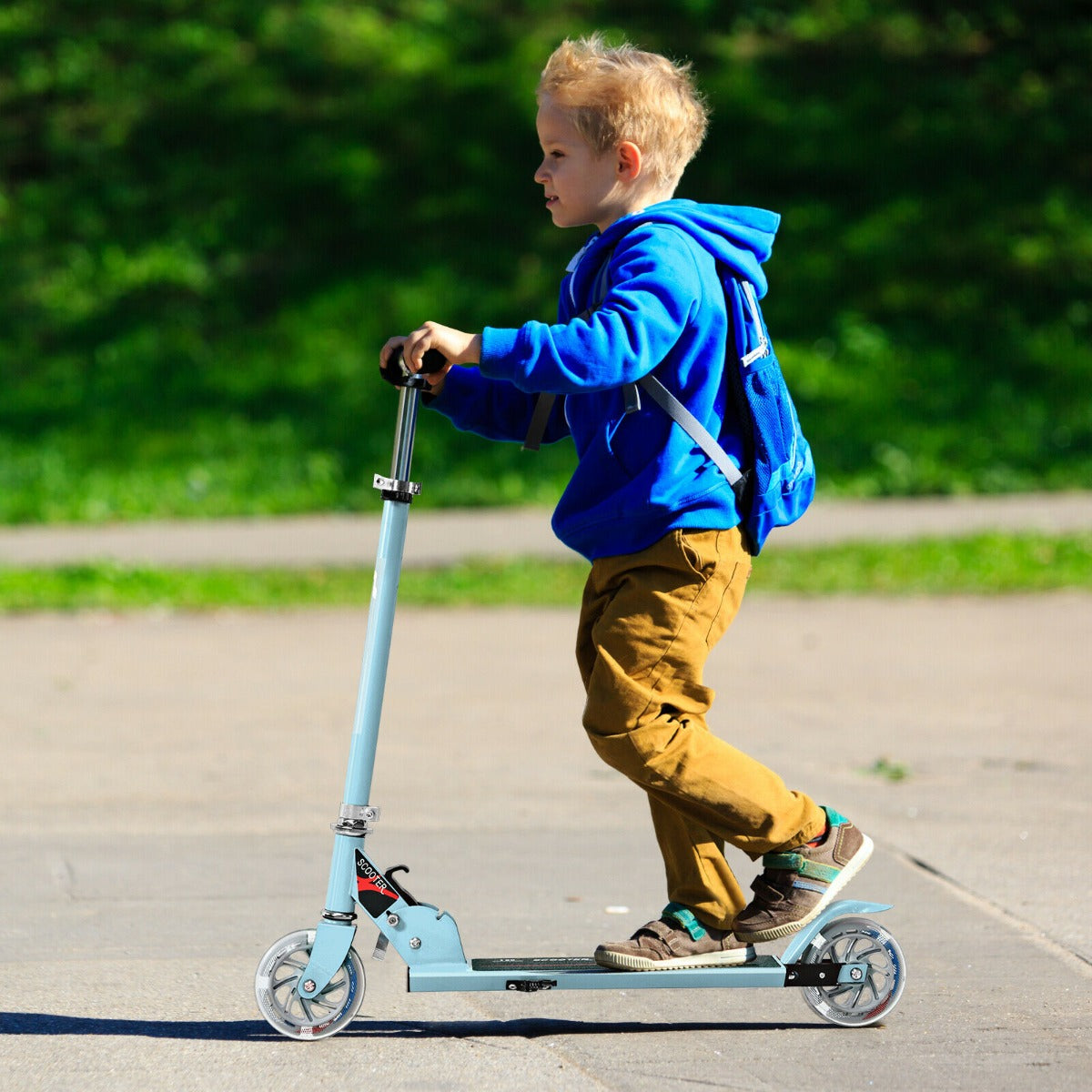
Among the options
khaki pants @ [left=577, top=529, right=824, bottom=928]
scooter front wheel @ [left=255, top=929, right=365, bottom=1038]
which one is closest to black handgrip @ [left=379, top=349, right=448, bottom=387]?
khaki pants @ [left=577, top=529, right=824, bottom=928]

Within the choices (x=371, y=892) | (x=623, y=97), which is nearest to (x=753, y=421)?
(x=623, y=97)

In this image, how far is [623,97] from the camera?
10.9ft

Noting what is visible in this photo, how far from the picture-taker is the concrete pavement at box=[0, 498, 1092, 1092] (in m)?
3.34

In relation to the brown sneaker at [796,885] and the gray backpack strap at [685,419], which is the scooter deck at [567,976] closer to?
the brown sneaker at [796,885]

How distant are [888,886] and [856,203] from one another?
1115 centimetres

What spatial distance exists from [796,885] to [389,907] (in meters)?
0.77

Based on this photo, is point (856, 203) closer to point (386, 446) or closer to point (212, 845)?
point (386, 446)

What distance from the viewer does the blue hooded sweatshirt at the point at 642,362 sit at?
314cm

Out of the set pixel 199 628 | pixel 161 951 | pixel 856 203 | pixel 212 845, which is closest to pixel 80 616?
pixel 199 628

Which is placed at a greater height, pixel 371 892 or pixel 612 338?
pixel 612 338

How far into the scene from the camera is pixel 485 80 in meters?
15.9

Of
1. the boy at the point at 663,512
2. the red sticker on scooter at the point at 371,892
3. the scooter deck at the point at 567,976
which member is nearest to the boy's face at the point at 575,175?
the boy at the point at 663,512

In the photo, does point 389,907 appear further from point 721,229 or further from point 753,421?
point 721,229

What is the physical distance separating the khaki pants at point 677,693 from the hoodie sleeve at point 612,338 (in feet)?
1.21
